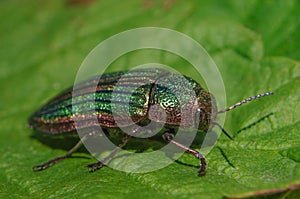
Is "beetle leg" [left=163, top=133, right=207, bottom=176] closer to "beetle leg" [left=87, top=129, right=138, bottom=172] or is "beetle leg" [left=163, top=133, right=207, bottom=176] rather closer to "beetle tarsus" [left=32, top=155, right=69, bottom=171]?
"beetle leg" [left=87, top=129, right=138, bottom=172]

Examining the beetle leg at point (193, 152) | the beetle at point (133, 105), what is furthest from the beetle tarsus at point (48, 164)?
the beetle leg at point (193, 152)

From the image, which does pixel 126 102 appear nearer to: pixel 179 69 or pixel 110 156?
pixel 110 156

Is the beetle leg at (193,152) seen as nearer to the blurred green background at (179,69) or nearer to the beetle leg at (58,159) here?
the blurred green background at (179,69)

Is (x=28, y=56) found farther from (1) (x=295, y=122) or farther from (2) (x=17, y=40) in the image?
(1) (x=295, y=122)

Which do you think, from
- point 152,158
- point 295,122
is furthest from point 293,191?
point 152,158

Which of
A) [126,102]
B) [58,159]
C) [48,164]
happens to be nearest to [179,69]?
[126,102]
